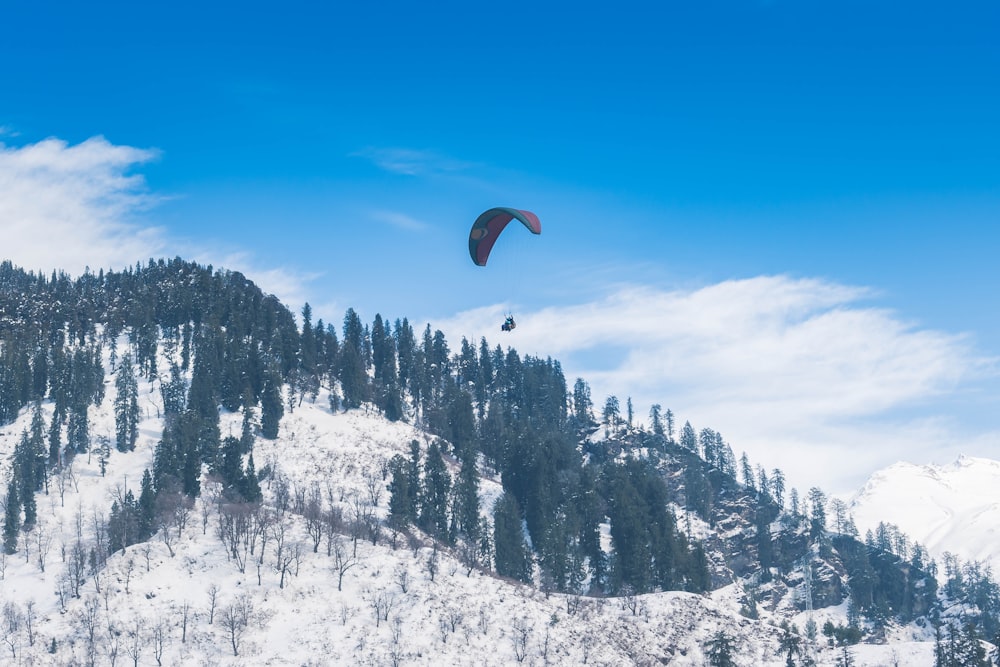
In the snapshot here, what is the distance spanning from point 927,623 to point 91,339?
15962 cm

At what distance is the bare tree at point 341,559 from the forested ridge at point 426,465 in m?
12.4

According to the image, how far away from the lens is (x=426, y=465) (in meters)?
135

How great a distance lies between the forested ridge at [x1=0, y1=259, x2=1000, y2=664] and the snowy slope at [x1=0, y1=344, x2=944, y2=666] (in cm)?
632

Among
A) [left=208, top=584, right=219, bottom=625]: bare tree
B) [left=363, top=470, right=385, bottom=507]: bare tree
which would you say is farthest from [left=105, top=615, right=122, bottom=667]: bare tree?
[left=363, top=470, right=385, bottom=507]: bare tree

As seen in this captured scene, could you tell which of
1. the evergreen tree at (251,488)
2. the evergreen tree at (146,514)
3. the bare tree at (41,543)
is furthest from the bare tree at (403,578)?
the bare tree at (41,543)

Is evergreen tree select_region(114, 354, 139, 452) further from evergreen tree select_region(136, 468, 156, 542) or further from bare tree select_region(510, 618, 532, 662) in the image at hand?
bare tree select_region(510, 618, 532, 662)

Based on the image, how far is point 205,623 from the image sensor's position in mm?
91875

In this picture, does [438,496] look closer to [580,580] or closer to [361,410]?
[580,580]

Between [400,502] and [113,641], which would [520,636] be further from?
[113,641]

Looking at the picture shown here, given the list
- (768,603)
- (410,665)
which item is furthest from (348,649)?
(768,603)

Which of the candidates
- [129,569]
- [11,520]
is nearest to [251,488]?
[129,569]

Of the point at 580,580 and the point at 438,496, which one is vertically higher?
the point at 438,496

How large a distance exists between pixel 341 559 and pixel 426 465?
31.8 metres

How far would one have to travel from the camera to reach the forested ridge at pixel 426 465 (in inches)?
4828
